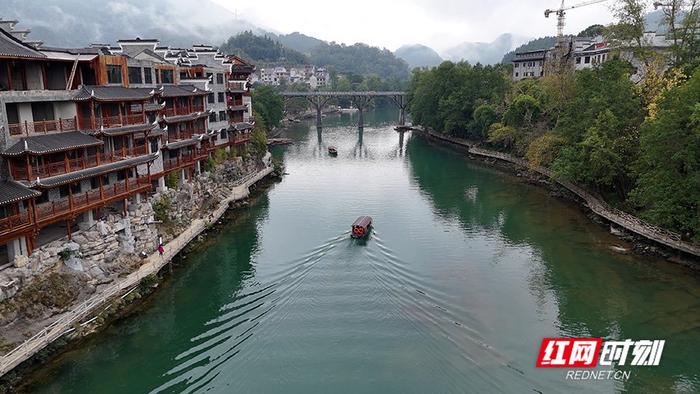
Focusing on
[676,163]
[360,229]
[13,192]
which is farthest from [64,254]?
[676,163]

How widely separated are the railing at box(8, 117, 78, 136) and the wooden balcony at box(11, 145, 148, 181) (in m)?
1.99

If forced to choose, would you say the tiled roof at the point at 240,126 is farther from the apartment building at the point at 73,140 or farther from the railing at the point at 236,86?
the apartment building at the point at 73,140

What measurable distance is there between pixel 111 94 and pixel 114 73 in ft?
14.8

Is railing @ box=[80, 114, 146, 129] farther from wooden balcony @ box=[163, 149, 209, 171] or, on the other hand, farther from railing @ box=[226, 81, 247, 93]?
railing @ box=[226, 81, 247, 93]

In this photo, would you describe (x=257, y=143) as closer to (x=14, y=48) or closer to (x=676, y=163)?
(x=14, y=48)

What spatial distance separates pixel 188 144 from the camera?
46.2m

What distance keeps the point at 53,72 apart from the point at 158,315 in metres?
17.2

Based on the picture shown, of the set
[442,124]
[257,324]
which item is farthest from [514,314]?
[442,124]

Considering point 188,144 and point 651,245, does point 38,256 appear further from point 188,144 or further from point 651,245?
point 651,245

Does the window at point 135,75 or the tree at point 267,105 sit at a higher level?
the window at point 135,75

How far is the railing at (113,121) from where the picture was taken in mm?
33156

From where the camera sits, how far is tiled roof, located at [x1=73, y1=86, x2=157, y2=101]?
106 ft

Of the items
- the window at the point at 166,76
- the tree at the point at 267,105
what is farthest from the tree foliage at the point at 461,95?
the window at the point at 166,76

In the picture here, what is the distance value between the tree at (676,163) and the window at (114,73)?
131 feet
